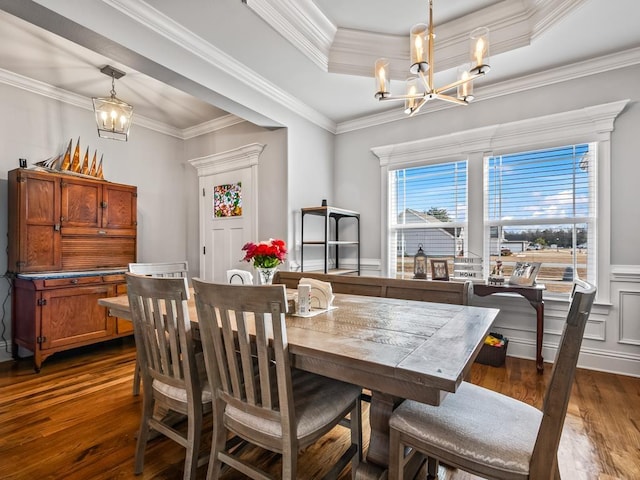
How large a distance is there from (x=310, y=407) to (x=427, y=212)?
9.78 feet

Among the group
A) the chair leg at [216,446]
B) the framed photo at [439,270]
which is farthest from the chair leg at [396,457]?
the framed photo at [439,270]

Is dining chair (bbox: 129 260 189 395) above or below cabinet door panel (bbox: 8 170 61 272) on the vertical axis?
below

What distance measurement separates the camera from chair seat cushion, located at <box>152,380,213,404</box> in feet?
4.92

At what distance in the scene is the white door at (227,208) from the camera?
395 centimetres

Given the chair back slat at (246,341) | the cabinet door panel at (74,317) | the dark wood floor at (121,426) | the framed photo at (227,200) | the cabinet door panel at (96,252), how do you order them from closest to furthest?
1. the chair back slat at (246,341)
2. the dark wood floor at (121,426)
3. the cabinet door panel at (74,317)
4. the cabinet door panel at (96,252)
5. the framed photo at (227,200)

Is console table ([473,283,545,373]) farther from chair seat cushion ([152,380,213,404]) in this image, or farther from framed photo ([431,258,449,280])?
chair seat cushion ([152,380,213,404])

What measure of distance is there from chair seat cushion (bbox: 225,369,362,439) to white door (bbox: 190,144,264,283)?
8.69 ft

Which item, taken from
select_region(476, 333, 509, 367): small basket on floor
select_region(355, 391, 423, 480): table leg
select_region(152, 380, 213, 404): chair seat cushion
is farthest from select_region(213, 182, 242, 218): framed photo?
select_region(355, 391, 423, 480): table leg

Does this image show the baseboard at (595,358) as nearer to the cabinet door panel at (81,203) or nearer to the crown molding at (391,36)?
the crown molding at (391,36)

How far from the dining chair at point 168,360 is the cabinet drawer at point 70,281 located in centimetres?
198

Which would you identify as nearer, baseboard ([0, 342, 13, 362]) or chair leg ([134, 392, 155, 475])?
chair leg ([134, 392, 155, 475])

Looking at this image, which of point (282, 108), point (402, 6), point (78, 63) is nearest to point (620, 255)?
point (402, 6)

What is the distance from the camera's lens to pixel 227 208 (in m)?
4.22

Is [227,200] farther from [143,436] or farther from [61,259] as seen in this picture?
[143,436]
